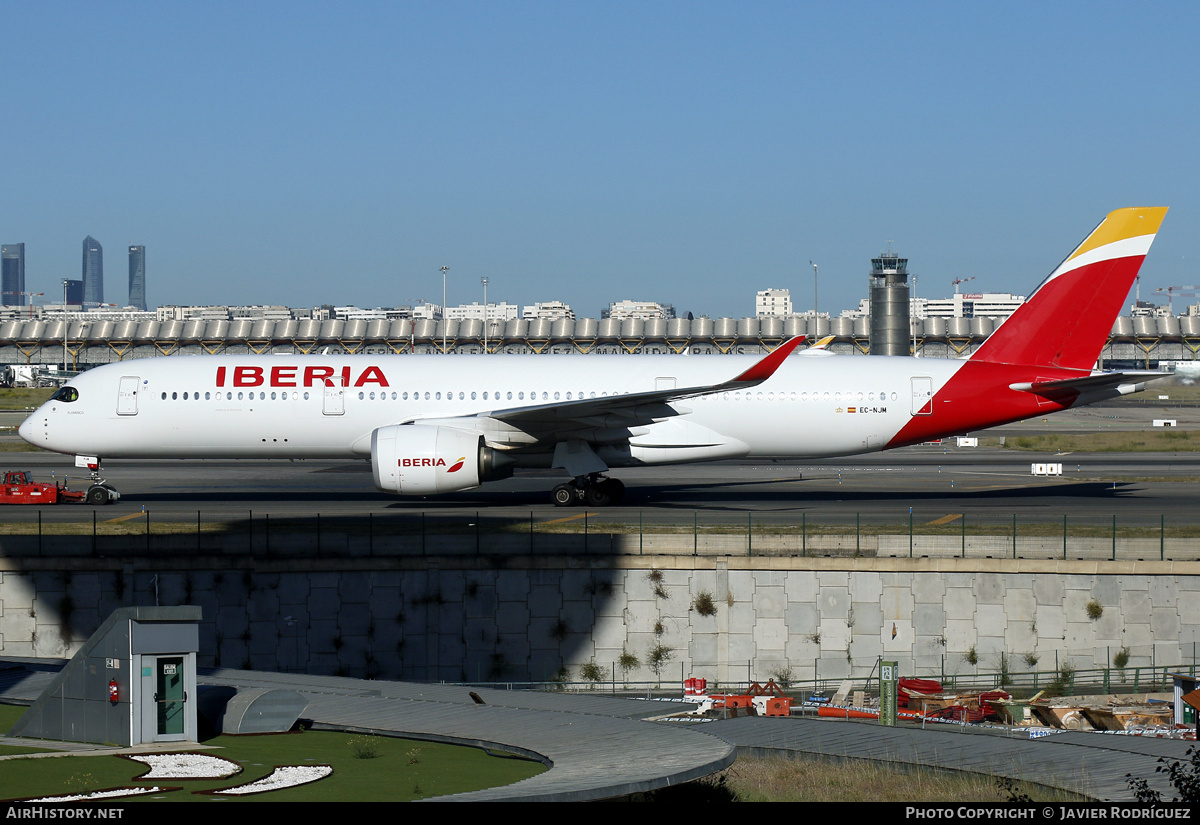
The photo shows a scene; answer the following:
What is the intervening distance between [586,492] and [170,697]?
21434mm

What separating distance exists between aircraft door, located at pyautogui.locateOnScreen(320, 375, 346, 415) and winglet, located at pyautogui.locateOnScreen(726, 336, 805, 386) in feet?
39.2

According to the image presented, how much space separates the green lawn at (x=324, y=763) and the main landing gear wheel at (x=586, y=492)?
20.1m

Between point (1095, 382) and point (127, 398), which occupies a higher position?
point (1095, 382)

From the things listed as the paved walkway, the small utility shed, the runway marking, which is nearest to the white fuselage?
the runway marking

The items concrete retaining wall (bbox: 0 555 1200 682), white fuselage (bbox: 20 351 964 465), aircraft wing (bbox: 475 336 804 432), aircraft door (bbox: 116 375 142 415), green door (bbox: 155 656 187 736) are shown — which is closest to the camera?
green door (bbox: 155 656 187 736)

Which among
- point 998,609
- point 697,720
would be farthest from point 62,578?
point 998,609

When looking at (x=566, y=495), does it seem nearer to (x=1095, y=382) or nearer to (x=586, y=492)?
(x=586, y=492)

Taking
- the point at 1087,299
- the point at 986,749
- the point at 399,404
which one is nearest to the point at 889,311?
the point at 1087,299

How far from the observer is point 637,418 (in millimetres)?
35094

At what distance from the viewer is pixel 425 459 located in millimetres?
32906

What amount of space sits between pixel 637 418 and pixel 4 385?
405 ft

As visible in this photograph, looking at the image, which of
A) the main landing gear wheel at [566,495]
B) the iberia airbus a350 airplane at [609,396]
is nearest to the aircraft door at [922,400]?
the iberia airbus a350 airplane at [609,396]

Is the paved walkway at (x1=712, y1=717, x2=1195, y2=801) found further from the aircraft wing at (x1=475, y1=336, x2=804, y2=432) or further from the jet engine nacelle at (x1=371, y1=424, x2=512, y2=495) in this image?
the jet engine nacelle at (x1=371, y1=424, x2=512, y2=495)

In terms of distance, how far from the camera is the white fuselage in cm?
3569
